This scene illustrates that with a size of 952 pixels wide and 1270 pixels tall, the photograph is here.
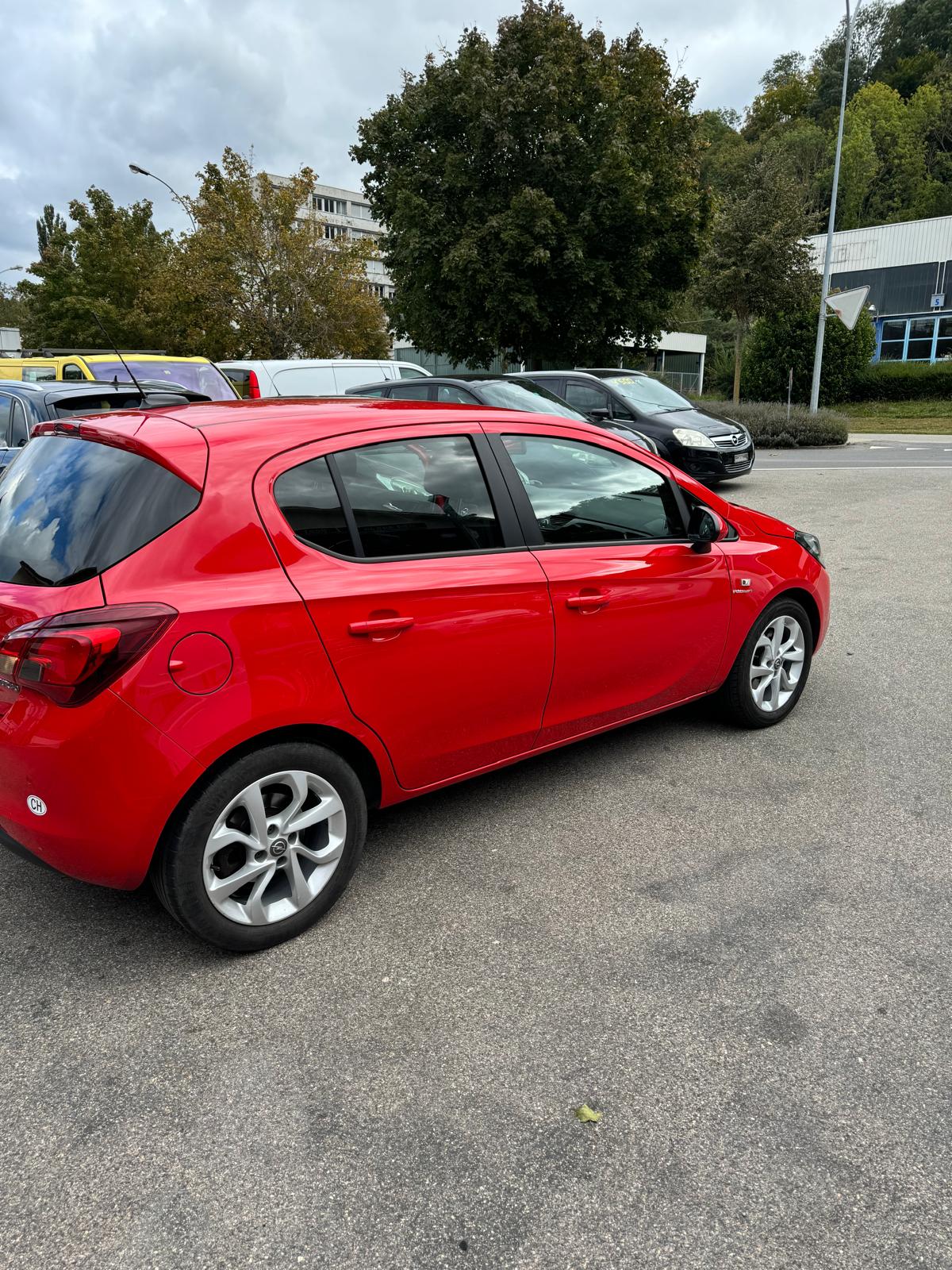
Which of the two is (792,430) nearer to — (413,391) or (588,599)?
(413,391)

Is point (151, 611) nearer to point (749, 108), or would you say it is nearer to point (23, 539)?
point (23, 539)

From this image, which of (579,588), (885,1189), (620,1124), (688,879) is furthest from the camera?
(579,588)

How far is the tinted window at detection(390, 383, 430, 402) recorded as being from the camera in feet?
35.9

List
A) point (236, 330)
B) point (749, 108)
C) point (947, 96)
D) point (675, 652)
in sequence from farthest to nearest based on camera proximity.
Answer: point (749, 108)
point (947, 96)
point (236, 330)
point (675, 652)

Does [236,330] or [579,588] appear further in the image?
[236,330]

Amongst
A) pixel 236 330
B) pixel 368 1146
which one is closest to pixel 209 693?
pixel 368 1146

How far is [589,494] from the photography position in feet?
12.2

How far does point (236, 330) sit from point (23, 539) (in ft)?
99.5

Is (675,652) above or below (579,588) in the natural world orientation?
below

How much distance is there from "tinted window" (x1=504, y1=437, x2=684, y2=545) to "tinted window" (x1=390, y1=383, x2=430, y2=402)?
283 inches

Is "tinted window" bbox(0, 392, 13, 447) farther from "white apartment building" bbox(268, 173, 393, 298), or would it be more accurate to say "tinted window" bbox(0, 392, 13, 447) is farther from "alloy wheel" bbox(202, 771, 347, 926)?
"white apartment building" bbox(268, 173, 393, 298)

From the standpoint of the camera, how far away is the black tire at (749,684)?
14.2 feet

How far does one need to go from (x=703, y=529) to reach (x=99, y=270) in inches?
1739

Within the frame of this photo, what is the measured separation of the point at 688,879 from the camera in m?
3.20
